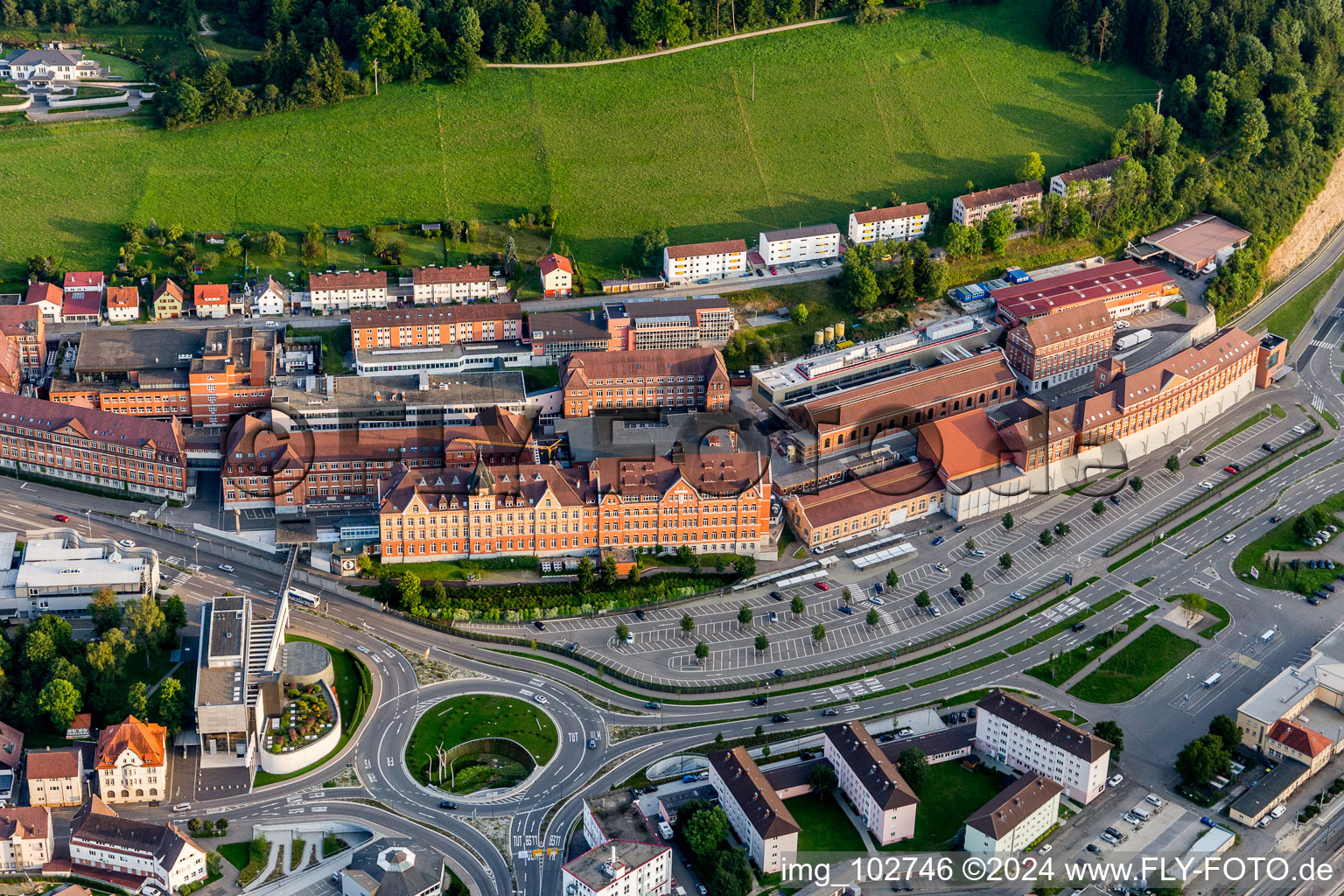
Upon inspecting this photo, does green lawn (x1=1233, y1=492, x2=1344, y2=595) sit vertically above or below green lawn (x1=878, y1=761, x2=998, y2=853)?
above

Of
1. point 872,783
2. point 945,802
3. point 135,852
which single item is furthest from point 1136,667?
point 135,852

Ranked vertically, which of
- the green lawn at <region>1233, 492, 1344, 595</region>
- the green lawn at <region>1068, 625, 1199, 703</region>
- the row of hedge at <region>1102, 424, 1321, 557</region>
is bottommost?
the green lawn at <region>1068, 625, 1199, 703</region>

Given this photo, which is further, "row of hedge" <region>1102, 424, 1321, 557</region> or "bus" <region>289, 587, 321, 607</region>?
"row of hedge" <region>1102, 424, 1321, 557</region>

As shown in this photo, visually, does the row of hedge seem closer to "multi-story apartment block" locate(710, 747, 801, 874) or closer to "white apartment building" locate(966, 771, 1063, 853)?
"white apartment building" locate(966, 771, 1063, 853)

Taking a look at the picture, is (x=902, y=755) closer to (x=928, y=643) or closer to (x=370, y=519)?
(x=928, y=643)

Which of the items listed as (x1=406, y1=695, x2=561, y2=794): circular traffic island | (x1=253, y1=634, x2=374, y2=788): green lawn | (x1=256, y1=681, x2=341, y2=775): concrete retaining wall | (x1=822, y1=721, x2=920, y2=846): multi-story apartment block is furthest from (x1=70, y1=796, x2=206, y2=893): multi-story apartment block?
(x1=822, y1=721, x2=920, y2=846): multi-story apartment block

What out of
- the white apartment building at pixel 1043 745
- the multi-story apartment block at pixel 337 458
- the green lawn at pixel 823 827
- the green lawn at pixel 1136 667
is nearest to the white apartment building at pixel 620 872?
the green lawn at pixel 823 827
